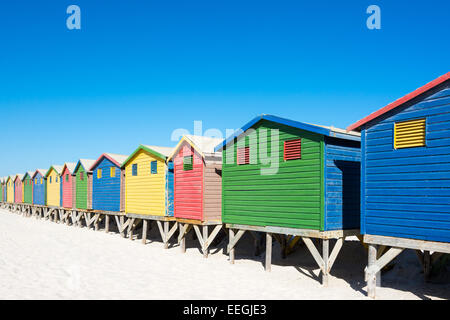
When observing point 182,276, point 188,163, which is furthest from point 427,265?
point 188,163

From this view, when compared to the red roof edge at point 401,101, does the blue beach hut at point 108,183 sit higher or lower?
lower

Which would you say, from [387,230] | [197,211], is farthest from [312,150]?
[197,211]

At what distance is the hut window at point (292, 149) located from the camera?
12461mm

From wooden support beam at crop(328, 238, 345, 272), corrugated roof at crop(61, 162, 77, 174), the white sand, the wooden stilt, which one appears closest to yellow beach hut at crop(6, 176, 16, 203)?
corrugated roof at crop(61, 162, 77, 174)

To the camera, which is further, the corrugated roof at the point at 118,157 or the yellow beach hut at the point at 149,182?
the corrugated roof at the point at 118,157

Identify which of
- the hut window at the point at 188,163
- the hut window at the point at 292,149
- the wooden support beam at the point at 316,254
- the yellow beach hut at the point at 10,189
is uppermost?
the hut window at the point at 292,149

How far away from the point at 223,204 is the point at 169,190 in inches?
169

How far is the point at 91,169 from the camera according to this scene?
27.4 m

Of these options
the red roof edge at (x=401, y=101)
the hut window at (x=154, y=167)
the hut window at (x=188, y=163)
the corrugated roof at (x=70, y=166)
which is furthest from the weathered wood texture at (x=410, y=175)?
the corrugated roof at (x=70, y=166)

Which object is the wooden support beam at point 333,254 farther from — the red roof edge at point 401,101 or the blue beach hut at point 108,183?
the blue beach hut at point 108,183

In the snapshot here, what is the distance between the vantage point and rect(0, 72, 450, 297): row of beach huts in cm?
913

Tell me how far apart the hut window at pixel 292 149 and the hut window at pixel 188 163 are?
5.59 meters

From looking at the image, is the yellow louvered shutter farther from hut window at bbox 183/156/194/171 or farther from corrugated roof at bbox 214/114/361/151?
hut window at bbox 183/156/194/171
